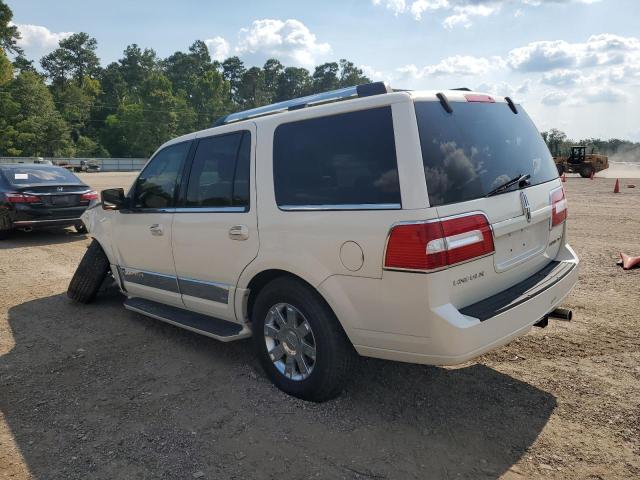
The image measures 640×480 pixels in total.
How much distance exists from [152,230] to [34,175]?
6.95m

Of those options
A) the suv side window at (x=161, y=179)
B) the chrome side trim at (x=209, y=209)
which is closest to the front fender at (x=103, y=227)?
the suv side window at (x=161, y=179)

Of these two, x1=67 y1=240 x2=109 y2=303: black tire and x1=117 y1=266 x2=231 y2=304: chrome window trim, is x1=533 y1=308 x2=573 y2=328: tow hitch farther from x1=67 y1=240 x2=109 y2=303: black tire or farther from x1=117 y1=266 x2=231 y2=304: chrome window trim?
x1=67 y1=240 x2=109 y2=303: black tire

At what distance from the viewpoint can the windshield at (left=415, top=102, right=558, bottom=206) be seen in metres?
2.81

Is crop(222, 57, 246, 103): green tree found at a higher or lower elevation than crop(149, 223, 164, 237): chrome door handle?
higher

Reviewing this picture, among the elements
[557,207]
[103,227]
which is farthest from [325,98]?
[103,227]

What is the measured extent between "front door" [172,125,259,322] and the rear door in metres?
1.39

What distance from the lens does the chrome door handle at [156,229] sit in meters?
4.42

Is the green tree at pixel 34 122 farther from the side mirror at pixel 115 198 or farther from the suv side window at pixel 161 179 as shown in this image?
the suv side window at pixel 161 179

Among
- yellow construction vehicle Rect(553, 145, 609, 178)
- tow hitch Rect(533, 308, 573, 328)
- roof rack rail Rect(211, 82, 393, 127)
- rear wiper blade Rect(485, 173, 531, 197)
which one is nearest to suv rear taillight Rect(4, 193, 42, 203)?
roof rack rail Rect(211, 82, 393, 127)

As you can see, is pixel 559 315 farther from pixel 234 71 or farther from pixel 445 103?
pixel 234 71

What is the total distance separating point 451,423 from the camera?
3154 mm

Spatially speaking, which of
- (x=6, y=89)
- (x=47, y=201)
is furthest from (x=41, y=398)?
(x=6, y=89)

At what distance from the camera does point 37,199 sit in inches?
369

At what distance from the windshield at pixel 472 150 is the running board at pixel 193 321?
6.22ft
